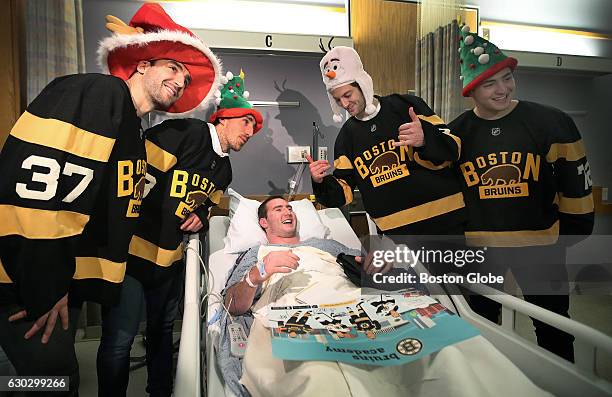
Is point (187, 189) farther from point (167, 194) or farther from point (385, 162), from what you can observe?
point (385, 162)

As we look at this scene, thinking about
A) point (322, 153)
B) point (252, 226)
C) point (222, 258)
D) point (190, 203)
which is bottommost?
point (222, 258)

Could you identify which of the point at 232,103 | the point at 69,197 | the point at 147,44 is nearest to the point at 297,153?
the point at 232,103

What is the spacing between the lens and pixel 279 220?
1568mm

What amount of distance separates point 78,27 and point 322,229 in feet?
4.58

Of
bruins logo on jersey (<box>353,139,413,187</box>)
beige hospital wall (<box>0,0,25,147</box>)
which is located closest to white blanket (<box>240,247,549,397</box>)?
bruins logo on jersey (<box>353,139,413,187</box>)

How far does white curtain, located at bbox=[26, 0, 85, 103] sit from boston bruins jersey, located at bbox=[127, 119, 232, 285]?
655 millimetres

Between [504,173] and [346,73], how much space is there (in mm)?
619

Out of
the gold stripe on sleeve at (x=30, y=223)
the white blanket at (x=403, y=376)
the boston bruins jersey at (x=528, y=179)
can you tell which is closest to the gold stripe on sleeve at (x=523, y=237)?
the boston bruins jersey at (x=528, y=179)

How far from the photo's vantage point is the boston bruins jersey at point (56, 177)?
0.82 m

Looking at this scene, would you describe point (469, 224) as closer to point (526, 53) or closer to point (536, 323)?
point (536, 323)

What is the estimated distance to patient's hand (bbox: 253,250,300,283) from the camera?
48.2 inches

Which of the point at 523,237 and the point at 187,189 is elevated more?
the point at 187,189

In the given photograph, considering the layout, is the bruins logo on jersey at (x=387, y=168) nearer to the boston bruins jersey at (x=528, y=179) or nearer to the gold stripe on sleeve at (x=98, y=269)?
the boston bruins jersey at (x=528, y=179)

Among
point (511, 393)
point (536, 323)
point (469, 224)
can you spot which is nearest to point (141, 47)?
point (469, 224)
